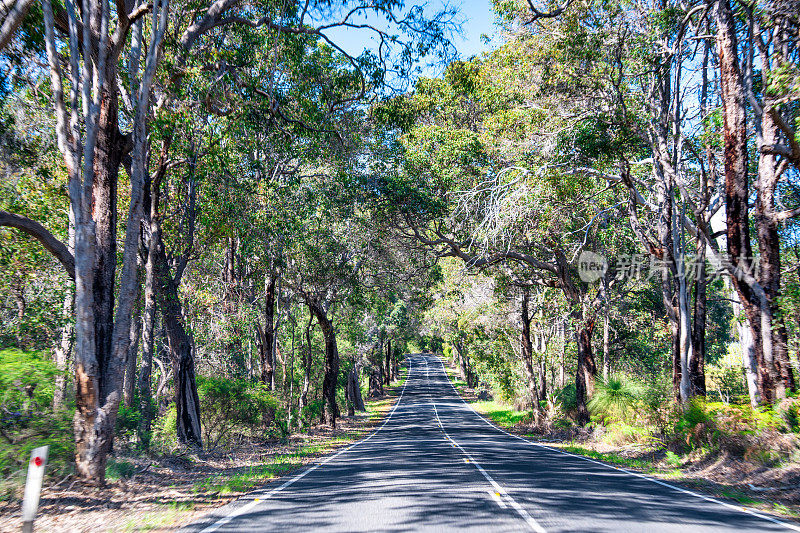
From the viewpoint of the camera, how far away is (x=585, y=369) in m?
20.8

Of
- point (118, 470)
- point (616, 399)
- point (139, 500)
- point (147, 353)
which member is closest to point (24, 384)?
point (118, 470)

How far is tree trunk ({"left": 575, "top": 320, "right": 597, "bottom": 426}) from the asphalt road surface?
27.9 feet

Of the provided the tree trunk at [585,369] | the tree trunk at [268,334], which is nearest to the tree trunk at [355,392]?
the tree trunk at [268,334]

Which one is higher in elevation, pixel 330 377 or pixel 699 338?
pixel 699 338

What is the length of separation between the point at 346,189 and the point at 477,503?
1229cm

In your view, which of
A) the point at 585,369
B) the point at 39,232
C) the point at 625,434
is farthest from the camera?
the point at 585,369

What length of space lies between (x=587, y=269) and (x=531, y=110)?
8.06 m

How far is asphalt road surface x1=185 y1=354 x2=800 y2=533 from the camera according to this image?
6.39 meters

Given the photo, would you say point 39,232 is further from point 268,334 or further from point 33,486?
point 268,334

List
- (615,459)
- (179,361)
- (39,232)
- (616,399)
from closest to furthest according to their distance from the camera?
(39,232), (179,361), (615,459), (616,399)

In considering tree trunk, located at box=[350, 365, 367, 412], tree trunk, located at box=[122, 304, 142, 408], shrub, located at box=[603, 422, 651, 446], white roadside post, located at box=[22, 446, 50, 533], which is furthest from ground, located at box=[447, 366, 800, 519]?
tree trunk, located at box=[350, 365, 367, 412]

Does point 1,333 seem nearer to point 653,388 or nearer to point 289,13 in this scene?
point 289,13

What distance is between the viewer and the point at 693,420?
1282 cm

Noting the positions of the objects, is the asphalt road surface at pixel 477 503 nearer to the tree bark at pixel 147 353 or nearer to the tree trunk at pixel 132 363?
the tree bark at pixel 147 353
